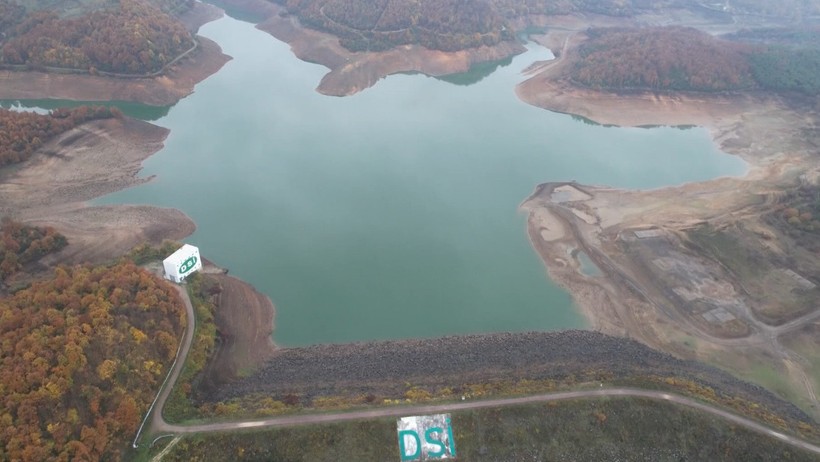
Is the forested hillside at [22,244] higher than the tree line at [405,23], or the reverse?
the tree line at [405,23]

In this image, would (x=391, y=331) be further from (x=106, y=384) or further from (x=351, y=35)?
(x=351, y=35)

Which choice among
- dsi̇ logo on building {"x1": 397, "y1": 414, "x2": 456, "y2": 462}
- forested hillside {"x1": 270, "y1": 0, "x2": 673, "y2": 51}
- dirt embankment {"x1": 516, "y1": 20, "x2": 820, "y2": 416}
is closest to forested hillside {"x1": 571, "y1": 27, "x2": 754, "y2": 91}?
dirt embankment {"x1": 516, "y1": 20, "x2": 820, "y2": 416}

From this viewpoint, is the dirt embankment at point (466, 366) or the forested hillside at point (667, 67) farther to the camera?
the forested hillside at point (667, 67)

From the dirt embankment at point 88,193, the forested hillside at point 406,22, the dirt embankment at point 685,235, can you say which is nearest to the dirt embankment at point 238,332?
the dirt embankment at point 88,193

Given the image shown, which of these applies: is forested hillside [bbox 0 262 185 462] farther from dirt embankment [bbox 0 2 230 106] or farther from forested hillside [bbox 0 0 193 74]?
forested hillside [bbox 0 0 193 74]

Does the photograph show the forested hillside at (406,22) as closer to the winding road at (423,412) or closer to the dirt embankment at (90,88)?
the dirt embankment at (90,88)

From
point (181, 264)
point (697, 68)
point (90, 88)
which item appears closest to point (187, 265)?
point (181, 264)

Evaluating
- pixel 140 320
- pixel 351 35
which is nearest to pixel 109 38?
pixel 351 35

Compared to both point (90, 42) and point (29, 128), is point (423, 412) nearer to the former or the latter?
point (29, 128)
